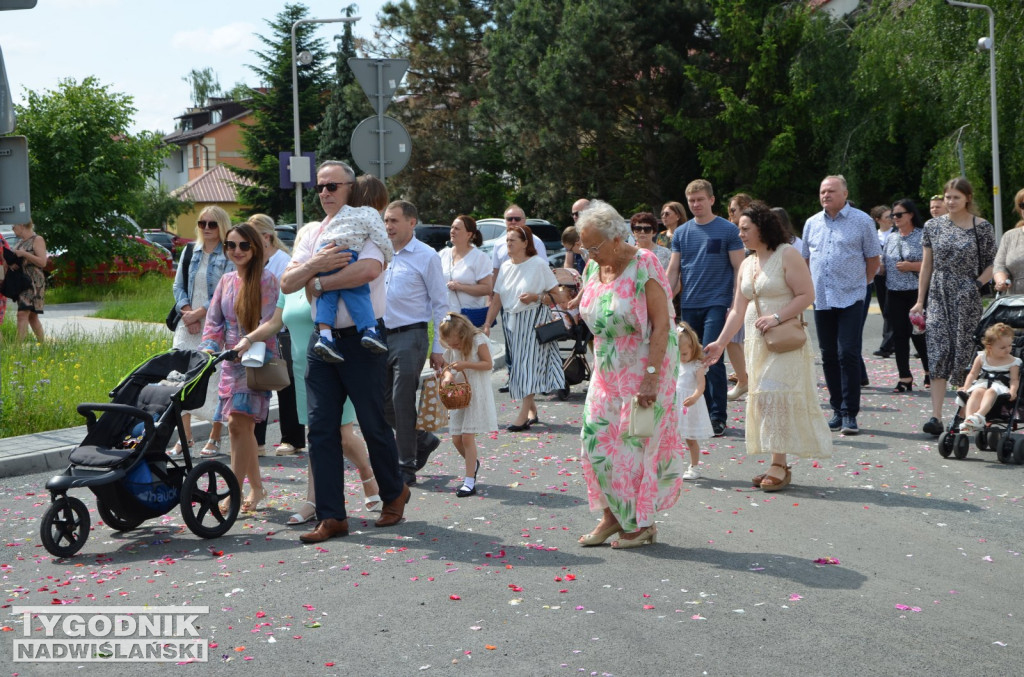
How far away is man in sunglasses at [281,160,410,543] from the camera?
6438 mm

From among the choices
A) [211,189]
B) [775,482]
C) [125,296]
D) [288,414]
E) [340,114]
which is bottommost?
[775,482]

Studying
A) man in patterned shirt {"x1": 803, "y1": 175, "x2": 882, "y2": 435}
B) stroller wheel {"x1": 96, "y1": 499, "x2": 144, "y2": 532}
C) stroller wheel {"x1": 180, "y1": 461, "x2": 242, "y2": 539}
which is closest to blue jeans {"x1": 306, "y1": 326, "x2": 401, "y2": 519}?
stroller wheel {"x1": 180, "y1": 461, "x2": 242, "y2": 539}

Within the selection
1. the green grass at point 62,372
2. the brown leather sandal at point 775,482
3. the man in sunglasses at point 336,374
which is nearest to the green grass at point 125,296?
the green grass at point 62,372

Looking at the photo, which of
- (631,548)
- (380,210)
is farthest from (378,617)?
(380,210)

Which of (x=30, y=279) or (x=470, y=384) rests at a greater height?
(x=30, y=279)

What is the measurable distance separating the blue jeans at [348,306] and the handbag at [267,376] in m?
0.88

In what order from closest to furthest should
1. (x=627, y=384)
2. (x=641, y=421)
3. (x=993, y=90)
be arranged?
(x=641, y=421), (x=627, y=384), (x=993, y=90)

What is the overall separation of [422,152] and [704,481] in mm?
43536

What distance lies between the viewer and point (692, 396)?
8242 mm

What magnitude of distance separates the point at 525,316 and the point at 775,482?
3.59 meters

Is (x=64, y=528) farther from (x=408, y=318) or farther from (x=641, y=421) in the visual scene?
(x=641, y=421)

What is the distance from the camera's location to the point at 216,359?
6973mm

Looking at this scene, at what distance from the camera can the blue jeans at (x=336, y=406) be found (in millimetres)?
6555

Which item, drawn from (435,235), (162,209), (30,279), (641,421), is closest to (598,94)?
(435,235)
